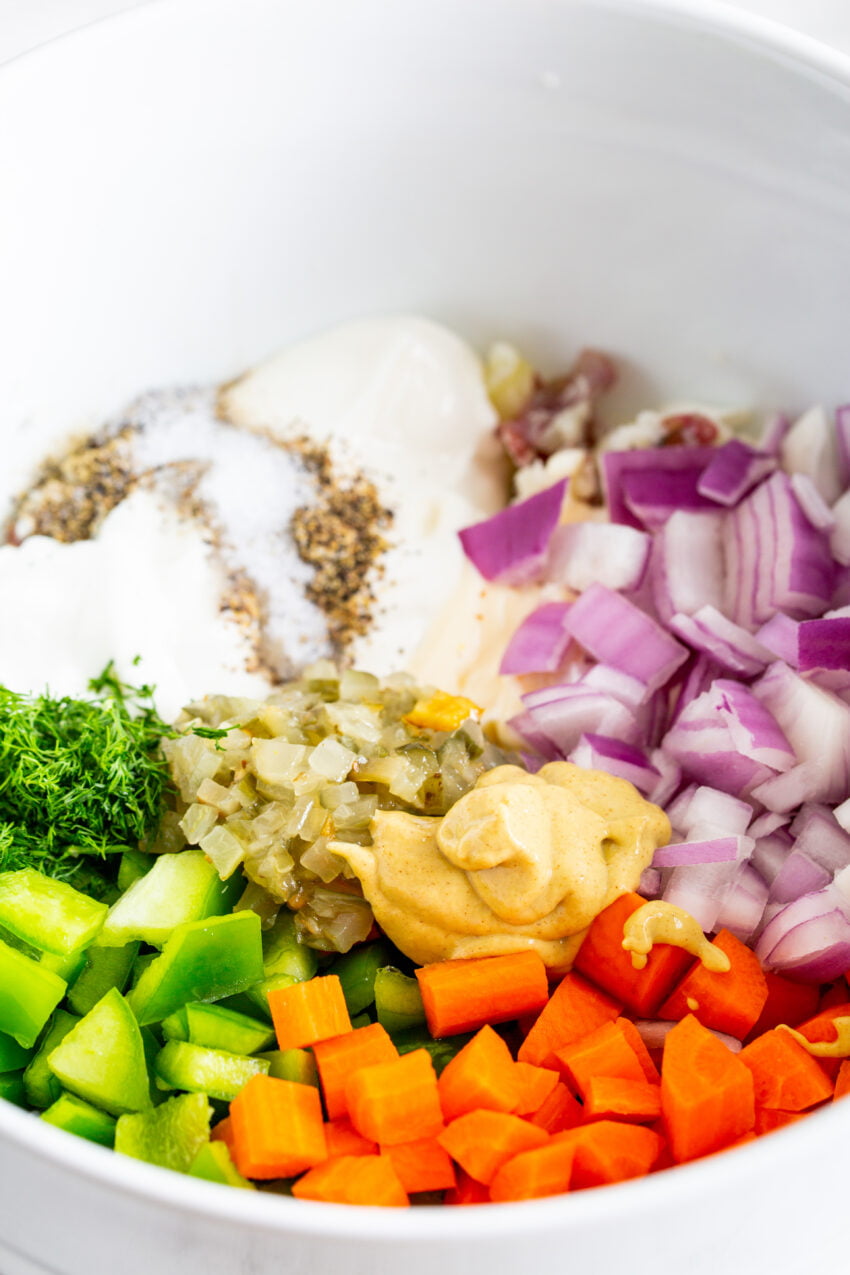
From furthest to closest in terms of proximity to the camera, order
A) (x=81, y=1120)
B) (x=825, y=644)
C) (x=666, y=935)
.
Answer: (x=825, y=644), (x=666, y=935), (x=81, y=1120)

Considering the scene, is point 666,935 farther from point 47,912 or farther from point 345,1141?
point 47,912

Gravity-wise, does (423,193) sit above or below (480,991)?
above

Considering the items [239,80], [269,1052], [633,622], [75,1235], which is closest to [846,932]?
[633,622]

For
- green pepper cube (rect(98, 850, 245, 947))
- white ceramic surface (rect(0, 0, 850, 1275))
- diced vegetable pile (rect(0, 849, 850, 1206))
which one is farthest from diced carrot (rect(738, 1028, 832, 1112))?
white ceramic surface (rect(0, 0, 850, 1275))

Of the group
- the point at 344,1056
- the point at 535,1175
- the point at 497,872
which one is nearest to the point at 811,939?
the point at 497,872

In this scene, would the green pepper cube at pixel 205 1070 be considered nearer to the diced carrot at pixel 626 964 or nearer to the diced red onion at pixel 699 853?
the diced carrot at pixel 626 964

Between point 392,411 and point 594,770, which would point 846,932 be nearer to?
point 594,770
